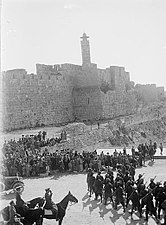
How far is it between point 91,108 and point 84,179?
2567 cm

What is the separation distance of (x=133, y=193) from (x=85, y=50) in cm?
3260

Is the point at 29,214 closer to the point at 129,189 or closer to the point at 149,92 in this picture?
the point at 129,189

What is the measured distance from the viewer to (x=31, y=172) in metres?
17.1

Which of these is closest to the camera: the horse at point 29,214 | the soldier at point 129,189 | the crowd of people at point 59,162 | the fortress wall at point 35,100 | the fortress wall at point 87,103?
the horse at point 29,214

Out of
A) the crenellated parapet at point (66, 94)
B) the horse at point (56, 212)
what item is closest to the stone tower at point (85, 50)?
the crenellated parapet at point (66, 94)

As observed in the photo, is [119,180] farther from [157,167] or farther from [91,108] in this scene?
[91,108]

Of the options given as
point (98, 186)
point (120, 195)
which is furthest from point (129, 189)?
point (98, 186)

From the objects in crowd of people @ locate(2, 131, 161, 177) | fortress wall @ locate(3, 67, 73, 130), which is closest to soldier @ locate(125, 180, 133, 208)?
crowd of people @ locate(2, 131, 161, 177)

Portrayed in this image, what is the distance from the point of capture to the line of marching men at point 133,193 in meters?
10.1

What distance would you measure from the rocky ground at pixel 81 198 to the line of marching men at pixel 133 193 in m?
0.29

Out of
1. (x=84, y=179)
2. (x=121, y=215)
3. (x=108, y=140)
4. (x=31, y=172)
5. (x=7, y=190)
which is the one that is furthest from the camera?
(x=108, y=140)

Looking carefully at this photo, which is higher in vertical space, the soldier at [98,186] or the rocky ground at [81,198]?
the soldier at [98,186]

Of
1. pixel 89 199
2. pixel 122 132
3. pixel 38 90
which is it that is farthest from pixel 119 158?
pixel 38 90

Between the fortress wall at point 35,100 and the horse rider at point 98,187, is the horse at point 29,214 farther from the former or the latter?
the fortress wall at point 35,100
